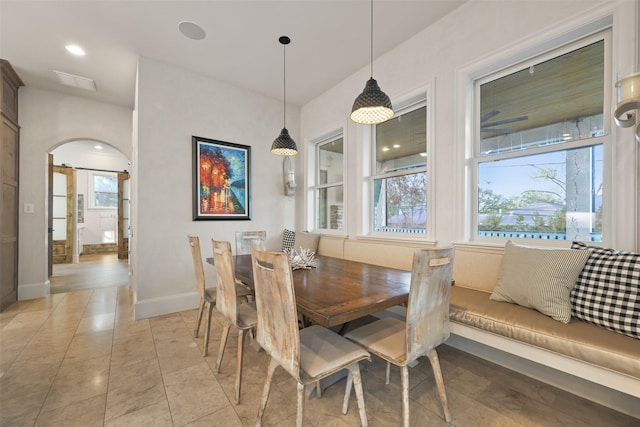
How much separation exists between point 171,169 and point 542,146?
387cm

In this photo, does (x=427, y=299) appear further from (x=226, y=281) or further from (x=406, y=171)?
(x=406, y=171)

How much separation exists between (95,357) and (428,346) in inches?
103

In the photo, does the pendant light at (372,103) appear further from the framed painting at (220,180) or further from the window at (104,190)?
the window at (104,190)

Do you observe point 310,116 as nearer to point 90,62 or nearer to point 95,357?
point 90,62

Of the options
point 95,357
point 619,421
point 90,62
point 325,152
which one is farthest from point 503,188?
point 90,62

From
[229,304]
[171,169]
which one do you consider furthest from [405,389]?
[171,169]

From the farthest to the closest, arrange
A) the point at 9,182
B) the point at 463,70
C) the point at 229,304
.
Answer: the point at 9,182 → the point at 463,70 → the point at 229,304

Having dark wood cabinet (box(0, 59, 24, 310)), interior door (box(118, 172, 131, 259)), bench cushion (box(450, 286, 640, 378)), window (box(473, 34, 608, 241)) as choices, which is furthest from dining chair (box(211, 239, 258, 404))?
interior door (box(118, 172, 131, 259))

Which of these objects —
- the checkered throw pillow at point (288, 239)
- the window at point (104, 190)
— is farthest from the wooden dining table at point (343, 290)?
the window at point (104, 190)

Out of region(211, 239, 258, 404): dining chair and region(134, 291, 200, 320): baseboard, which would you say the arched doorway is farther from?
region(211, 239, 258, 404): dining chair

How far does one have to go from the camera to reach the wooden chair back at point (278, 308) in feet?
3.79

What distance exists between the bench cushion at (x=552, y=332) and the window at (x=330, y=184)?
2272 mm

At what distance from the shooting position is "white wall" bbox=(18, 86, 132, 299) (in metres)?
3.69

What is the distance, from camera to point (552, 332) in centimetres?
139
